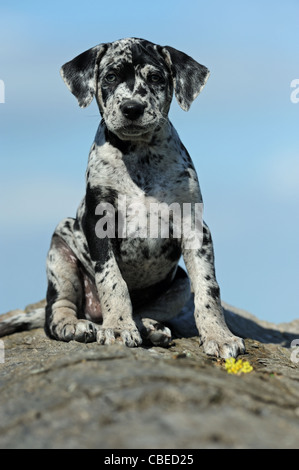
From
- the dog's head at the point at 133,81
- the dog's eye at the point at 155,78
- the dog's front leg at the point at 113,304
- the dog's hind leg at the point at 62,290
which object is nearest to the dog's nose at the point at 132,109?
the dog's head at the point at 133,81

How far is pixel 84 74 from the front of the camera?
24.4 feet

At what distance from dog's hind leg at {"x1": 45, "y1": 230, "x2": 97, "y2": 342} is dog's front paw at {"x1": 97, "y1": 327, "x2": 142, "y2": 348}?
1.06m

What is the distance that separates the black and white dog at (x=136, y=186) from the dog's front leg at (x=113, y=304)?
0.4 inches

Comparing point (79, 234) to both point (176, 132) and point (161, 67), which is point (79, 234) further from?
point (161, 67)

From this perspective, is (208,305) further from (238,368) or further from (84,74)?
(84,74)

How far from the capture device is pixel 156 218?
7.34 m

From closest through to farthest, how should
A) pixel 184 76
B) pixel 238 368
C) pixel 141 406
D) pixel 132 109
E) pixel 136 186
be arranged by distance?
pixel 141 406 → pixel 238 368 → pixel 132 109 → pixel 136 186 → pixel 184 76

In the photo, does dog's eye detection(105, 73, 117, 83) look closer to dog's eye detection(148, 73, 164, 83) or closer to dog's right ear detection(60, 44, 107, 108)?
dog's right ear detection(60, 44, 107, 108)

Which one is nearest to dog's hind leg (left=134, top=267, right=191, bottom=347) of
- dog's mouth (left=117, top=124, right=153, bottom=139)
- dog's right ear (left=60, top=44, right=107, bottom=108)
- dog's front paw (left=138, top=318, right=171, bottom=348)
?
dog's front paw (left=138, top=318, right=171, bottom=348)

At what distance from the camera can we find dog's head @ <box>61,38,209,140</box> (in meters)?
6.73

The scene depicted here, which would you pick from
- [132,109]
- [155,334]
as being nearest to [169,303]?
[155,334]

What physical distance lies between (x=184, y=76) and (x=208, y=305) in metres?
2.46
